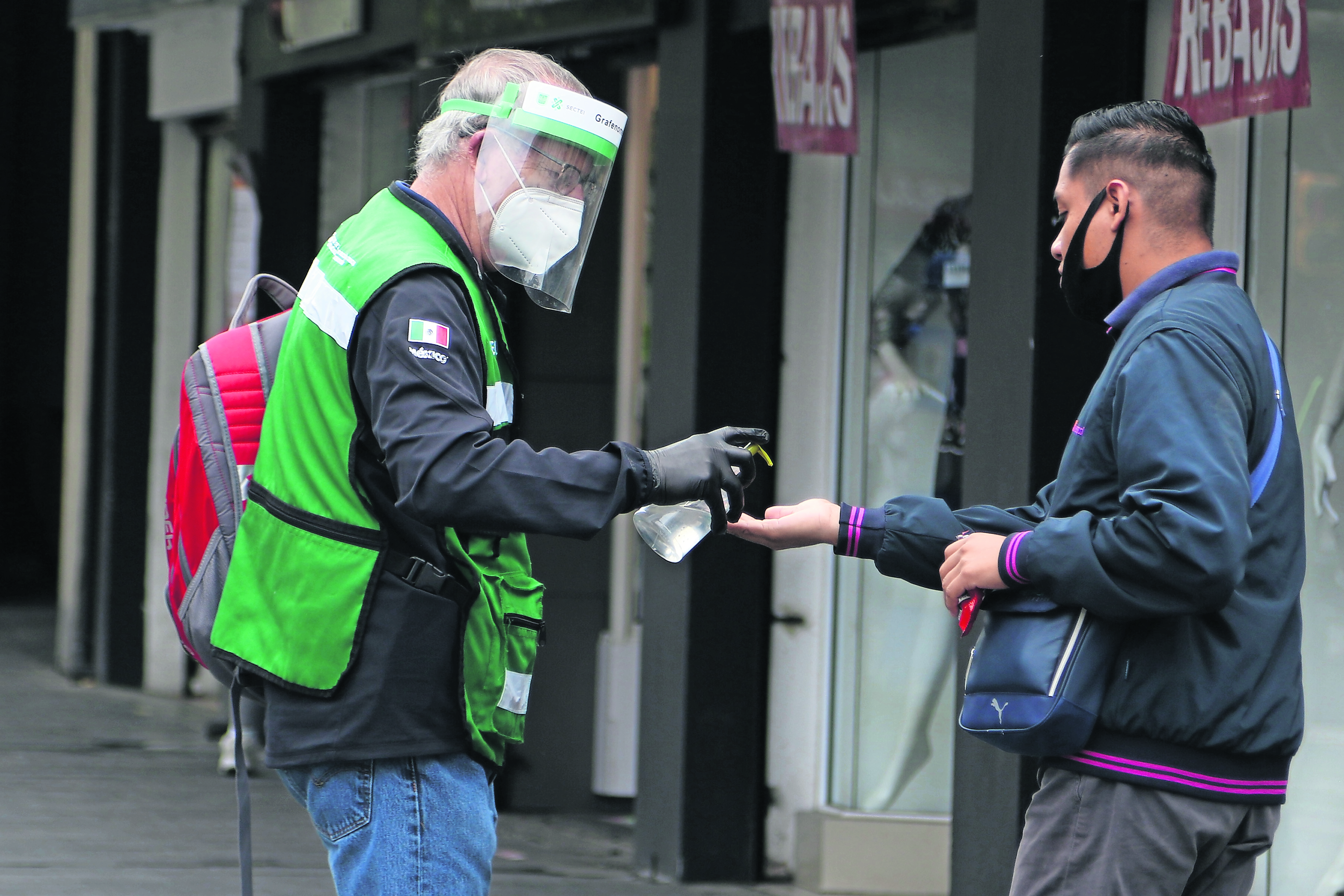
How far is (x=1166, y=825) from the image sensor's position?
2.43 metres

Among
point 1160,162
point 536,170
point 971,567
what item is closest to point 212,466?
point 536,170

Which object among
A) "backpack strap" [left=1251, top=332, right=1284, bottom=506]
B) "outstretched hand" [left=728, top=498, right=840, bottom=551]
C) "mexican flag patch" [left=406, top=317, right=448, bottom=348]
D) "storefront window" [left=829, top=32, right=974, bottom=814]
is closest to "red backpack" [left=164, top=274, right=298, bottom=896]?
"mexican flag patch" [left=406, top=317, right=448, bottom=348]

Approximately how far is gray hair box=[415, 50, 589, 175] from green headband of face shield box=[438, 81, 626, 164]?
0.04 feet

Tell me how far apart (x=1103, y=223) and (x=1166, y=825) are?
0.95 m

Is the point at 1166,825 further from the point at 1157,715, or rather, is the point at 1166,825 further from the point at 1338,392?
the point at 1338,392

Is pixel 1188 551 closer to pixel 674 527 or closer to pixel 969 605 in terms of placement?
pixel 969 605

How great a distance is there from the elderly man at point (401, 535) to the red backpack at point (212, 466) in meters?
0.10

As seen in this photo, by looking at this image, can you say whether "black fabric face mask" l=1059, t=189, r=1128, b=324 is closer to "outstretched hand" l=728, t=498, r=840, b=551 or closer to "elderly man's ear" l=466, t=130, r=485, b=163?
"outstretched hand" l=728, t=498, r=840, b=551

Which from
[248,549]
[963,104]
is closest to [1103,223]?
[248,549]

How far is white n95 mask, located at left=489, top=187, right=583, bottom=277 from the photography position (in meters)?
2.57

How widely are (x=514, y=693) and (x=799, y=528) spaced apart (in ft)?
2.27

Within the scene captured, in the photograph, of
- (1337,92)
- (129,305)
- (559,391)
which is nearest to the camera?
(1337,92)

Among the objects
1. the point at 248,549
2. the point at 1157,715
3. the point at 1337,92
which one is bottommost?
the point at 1157,715

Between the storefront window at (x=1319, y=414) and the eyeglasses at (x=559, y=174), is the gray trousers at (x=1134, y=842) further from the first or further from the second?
the storefront window at (x=1319, y=414)
